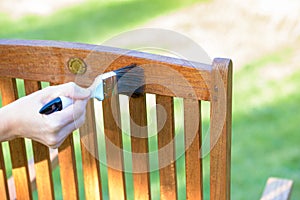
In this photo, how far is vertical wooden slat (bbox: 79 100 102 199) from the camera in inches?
54.6

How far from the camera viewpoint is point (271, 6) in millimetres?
5016

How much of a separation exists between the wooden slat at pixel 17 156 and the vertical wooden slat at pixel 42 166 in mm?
35

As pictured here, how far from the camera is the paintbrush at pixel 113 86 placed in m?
1.17

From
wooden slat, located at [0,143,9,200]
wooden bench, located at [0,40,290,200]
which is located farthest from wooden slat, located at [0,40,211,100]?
wooden slat, located at [0,143,9,200]

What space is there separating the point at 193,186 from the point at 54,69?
41 cm

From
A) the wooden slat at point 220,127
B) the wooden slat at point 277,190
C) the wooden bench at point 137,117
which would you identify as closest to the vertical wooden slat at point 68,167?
the wooden bench at point 137,117

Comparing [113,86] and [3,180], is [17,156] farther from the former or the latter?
[113,86]

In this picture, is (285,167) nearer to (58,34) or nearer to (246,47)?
(246,47)

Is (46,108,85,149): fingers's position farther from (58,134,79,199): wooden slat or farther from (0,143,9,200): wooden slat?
(0,143,9,200): wooden slat

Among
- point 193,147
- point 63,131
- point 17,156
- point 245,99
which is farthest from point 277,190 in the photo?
point 245,99

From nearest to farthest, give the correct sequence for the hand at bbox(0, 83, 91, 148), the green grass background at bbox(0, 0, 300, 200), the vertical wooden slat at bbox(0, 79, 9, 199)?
the hand at bbox(0, 83, 91, 148), the vertical wooden slat at bbox(0, 79, 9, 199), the green grass background at bbox(0, 0, 300, 200)

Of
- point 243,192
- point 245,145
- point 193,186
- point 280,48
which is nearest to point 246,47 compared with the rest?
point 280,48

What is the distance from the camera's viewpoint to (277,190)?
2035mm

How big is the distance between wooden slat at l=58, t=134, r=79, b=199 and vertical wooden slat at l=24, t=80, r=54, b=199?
0.04 meters
